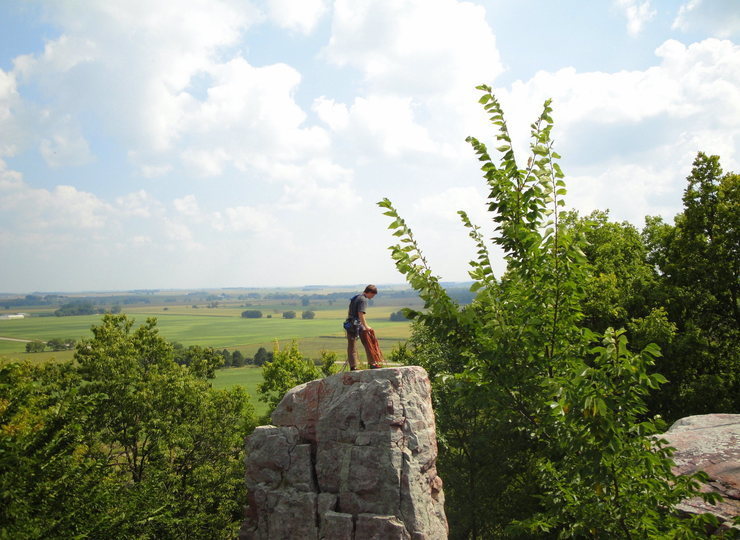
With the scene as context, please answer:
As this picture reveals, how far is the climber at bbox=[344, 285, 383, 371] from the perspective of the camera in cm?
1267

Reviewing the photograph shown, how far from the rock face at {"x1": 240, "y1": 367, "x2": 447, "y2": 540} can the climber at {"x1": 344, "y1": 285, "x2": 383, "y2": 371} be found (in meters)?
0.77

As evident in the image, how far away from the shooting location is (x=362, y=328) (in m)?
12.7

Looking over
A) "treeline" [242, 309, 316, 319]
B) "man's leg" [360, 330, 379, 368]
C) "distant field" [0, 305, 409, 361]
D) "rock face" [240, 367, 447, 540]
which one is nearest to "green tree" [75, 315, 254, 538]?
"rock face" [240, 367, 447, 540]

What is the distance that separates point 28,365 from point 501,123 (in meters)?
30.3

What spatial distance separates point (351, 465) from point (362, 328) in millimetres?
3518

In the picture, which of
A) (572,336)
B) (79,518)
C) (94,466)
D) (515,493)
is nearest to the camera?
(572,336)

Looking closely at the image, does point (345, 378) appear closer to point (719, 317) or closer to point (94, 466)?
point (94, 466)

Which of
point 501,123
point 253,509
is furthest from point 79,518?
point 501,123

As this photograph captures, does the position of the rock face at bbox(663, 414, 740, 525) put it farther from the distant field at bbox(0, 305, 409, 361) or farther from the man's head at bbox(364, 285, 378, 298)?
the distant field at bbox(0, 305, 409, 361)

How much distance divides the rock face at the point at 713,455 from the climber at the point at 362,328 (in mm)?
7826

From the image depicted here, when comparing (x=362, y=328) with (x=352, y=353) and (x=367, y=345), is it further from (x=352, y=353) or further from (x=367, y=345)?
(x=352, y=353)

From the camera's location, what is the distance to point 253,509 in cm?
1316

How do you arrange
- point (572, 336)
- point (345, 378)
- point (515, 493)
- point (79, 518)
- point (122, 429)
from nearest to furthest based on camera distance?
point (572, 336) → point (79, 518) → point (345, 378) → point (515, 493) → point (122, 429)

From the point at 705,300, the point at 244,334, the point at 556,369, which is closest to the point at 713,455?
the point at 556,369
